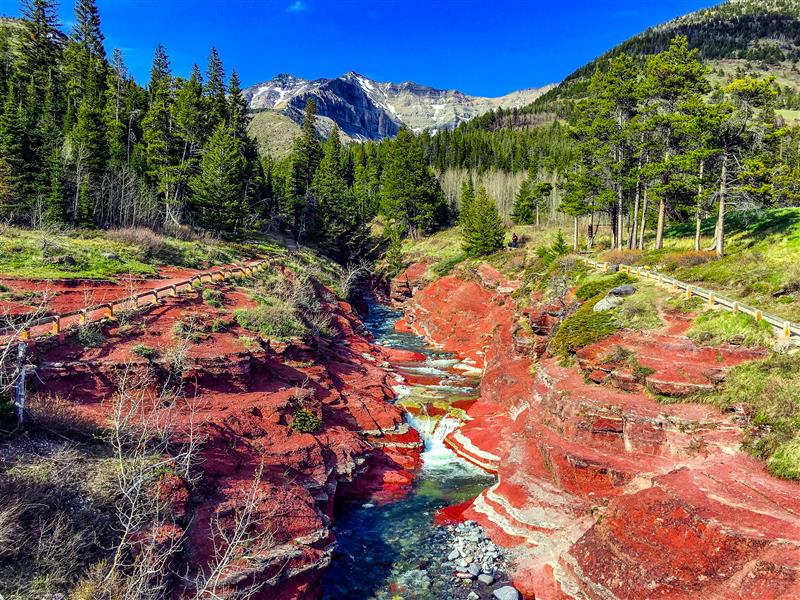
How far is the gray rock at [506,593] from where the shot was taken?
15.9 metres

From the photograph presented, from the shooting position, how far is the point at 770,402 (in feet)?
57.5

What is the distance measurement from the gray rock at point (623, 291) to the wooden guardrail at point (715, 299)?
182 cm

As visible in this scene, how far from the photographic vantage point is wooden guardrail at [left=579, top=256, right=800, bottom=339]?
66.5ft

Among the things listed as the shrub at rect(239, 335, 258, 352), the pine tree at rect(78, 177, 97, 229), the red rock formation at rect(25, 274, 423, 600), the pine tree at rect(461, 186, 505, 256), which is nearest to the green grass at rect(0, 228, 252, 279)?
the pine tree at rect(78, 177, 97, 229)

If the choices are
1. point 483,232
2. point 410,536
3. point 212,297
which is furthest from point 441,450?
point 483,232

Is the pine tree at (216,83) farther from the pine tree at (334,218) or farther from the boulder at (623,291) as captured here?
the boulder at (623,291)

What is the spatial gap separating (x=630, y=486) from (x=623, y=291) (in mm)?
15157

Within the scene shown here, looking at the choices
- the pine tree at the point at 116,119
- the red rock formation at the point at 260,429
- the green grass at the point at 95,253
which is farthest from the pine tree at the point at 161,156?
the red rock formation at the point at 260,429

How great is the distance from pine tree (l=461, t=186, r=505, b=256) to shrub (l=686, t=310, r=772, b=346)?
40.8m

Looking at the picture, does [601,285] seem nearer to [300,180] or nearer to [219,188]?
[219,188]

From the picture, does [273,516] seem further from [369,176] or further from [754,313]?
[369,176]

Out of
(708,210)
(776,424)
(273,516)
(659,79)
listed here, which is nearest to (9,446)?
(273,516)

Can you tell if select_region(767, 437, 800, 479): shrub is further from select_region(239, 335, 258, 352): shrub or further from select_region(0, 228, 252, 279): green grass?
select_region(0, 228, 252, 279): green grass

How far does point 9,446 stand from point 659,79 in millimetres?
46230
